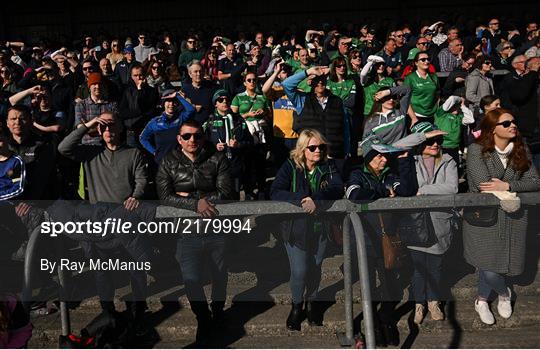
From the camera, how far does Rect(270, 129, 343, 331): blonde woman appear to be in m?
4.86

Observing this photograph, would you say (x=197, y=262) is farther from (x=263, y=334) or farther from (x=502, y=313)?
(x=502, y=313)

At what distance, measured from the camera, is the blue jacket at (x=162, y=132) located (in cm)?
668

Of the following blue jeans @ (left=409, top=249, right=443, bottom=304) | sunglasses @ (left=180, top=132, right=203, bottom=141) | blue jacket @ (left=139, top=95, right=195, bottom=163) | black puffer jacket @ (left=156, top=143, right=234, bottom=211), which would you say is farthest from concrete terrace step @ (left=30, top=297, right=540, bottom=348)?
blue jacket @ (left=139, top=95, right=195, bottom=163)

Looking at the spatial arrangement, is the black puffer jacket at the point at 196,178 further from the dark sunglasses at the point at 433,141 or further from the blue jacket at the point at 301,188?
the dark sunglasses at the point at 433,141

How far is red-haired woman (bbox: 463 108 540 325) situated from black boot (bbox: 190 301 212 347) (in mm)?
2424

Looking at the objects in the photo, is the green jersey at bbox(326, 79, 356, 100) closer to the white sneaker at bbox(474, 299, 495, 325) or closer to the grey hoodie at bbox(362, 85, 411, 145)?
the grey hoodie at bbox(362, 85, 411, 145)

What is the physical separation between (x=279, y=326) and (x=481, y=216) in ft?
6.60

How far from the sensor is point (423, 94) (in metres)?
8.02

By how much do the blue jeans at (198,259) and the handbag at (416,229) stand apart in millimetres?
1587

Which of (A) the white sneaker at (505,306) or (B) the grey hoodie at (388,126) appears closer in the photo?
(A) the white sneaker at (505,306)

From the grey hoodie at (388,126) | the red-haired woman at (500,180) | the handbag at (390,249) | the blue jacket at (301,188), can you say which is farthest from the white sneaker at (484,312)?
the grey hoodie at (388,126)

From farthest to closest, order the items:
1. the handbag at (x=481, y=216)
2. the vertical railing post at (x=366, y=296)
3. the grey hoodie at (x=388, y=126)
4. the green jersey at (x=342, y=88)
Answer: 1. the green jersey at (x=342, y=88)
2. the grey hoodie at (x=388, y=126)
3. the handbag at (x=481, y=216)
4. the vertical railing post at (x=366, y=296)

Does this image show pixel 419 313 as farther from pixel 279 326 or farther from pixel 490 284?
pixel 279 326

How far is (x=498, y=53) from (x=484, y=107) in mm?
5673
